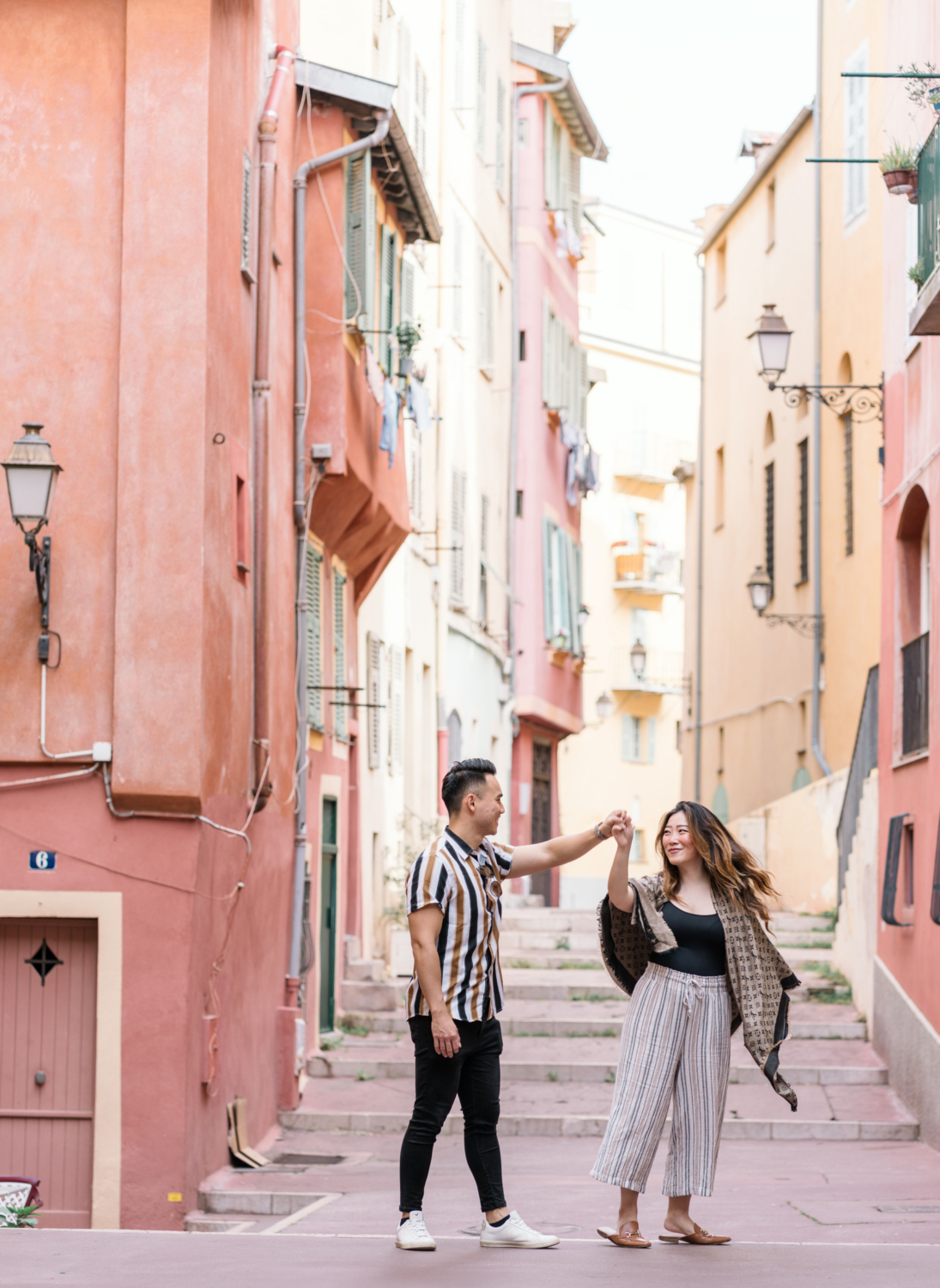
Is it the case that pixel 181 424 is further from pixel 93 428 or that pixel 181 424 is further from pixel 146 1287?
pixel 146 1287

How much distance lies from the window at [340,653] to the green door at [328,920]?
79 centimetres

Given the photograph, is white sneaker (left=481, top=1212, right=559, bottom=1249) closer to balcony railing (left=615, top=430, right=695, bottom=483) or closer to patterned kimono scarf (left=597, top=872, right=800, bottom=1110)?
patterned kimono scarf (left=597, top=872, right=800, bottom=1110)

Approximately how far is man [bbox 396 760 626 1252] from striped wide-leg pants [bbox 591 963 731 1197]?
506mm

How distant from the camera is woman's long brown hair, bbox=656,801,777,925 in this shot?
7.92 metres

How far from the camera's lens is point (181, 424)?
40.4ft

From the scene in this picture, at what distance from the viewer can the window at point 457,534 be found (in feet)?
89.7

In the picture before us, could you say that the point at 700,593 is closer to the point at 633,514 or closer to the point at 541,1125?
the point at 633,514


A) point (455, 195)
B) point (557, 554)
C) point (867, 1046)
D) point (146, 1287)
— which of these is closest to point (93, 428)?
point (146, 1287)

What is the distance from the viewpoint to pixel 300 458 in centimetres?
1612

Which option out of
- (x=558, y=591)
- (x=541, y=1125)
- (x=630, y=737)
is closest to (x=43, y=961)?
(x=541, y=1125)

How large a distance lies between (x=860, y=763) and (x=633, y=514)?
120ft

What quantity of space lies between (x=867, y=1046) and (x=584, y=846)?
10866 millimetres

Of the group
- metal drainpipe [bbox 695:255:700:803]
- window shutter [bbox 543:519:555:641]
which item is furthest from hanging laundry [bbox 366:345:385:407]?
metal drainpipe [bbox 695:255:700:803]

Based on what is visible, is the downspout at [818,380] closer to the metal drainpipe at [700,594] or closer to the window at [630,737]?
the metal drainpipe at [700,594]
